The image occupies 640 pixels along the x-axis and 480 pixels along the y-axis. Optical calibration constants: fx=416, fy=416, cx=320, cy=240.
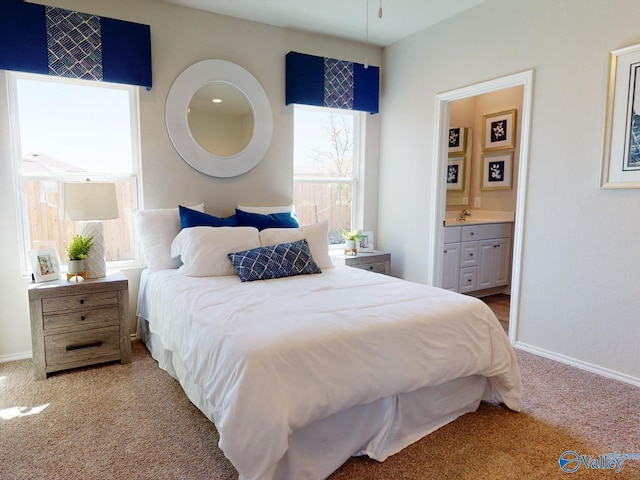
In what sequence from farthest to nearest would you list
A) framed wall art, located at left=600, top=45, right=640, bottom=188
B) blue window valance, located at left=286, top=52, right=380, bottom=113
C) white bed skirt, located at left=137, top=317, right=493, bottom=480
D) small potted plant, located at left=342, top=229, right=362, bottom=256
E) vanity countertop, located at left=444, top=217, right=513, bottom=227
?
vanity countertop, located at left=444, top=217, right=513, bottom=227 → small potted plant, located at left=342, top=229, right=362, bottom=256 → blue window valance, located at left=286, top=52, right=380, bottom=113 → framed wall art, located at left=600, top=45, right=640, bottom=188 → white bed skirt, located at left=137, top=317, right=493, bottom=480

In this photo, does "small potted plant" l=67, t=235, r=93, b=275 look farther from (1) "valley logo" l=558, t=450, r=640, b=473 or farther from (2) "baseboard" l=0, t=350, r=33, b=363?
(1) "valley logo" l=558, t=450, r=640, b=473

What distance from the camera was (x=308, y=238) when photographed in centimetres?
322

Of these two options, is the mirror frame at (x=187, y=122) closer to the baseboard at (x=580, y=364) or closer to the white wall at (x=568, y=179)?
the white wall at (x=568, y=179)

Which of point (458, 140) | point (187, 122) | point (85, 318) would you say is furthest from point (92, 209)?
point (458, 140)

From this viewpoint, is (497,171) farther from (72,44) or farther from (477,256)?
(72,44)

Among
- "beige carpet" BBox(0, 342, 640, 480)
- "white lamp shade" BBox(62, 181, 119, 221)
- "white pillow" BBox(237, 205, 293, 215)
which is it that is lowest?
"beige carpet" BBox(0, 342, 640, 480)

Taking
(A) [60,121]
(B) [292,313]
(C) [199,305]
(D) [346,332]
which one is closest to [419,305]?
(D) [346,332]

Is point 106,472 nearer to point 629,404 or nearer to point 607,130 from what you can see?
point 629,404

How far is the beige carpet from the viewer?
5.98 ft

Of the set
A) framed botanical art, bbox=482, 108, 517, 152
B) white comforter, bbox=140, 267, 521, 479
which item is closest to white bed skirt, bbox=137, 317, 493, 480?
white comforter, bbox=140, 267, 521, 479

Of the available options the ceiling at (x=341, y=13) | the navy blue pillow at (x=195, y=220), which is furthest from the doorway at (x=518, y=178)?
the navy blue pillow at (x=195, y=220)

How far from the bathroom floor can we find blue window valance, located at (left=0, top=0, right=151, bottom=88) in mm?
3785

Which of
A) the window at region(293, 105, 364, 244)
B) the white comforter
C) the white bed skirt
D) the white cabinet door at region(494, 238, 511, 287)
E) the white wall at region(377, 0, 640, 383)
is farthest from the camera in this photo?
the white cabinet door at region(494, 238, 511, 287)

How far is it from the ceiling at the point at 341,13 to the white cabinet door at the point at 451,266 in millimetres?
2113
